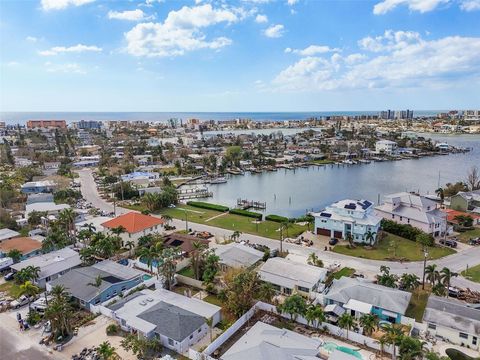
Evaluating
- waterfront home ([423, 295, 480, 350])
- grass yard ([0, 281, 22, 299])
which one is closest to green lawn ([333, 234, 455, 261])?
waterfront home ([423, 295, 480, 350])

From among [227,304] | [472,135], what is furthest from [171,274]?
[472,135]

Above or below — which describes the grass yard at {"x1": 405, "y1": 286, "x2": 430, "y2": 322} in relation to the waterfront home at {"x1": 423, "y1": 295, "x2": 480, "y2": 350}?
below

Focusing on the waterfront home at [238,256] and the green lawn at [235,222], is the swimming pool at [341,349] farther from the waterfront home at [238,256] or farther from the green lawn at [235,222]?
the green lawn at [235,222]

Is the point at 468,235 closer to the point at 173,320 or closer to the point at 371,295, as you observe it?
the point at 371,295

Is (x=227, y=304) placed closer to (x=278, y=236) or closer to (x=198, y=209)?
(x=278, y=236)

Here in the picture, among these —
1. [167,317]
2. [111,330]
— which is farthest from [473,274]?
[111,330]

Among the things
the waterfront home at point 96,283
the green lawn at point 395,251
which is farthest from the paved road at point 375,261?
the waterfront home at point 96,283

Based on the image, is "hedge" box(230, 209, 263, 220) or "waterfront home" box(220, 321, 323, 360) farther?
"hedge" box(230, 209, 263, 220)

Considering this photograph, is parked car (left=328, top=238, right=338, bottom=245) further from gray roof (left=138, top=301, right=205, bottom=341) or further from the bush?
the bush
